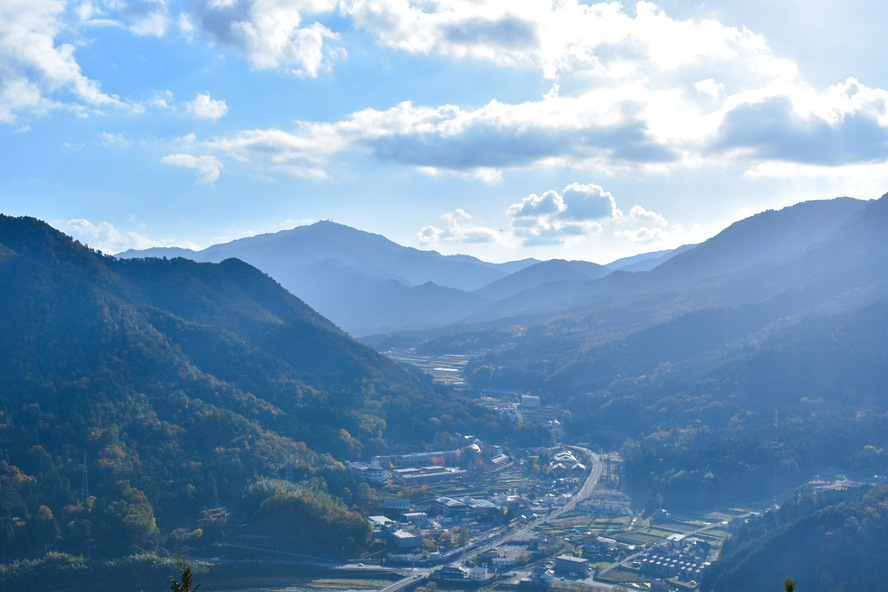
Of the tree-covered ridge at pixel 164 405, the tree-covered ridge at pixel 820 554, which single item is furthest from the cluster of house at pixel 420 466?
the tree-covered ridge at pixel 820 554

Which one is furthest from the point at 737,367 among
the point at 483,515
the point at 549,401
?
the point at 483,515

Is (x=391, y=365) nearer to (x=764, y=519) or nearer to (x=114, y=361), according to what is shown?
(x=114, y=361)

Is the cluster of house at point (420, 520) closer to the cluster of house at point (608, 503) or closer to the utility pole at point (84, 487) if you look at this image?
the cluster of house at point (608, 503)

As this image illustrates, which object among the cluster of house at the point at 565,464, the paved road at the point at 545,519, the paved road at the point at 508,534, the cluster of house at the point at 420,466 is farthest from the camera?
the cluster of house at the point at 565,464

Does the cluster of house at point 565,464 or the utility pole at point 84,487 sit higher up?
the utility pole at point 84,487

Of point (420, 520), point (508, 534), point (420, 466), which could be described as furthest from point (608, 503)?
point (420, 466)

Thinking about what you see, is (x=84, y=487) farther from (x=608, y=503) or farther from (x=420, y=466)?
(x=608, y=503)
